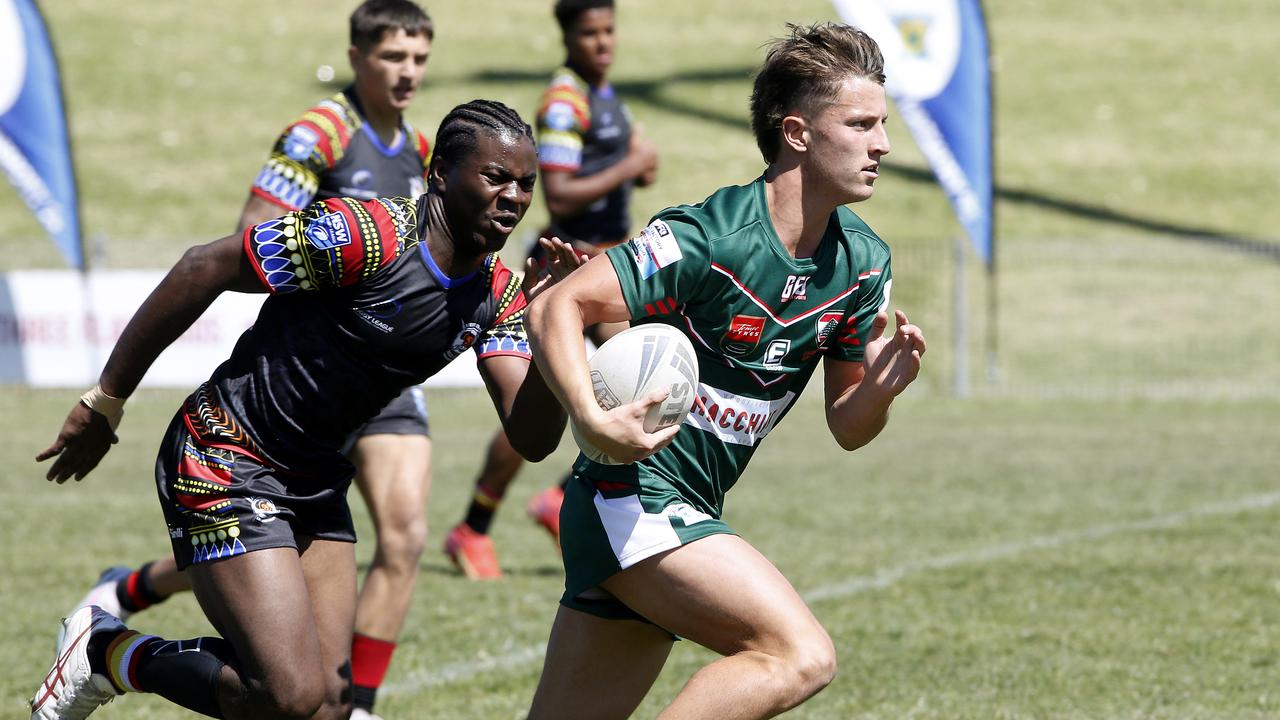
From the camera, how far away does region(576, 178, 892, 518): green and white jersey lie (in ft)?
12.3

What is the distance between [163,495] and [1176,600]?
15.3 ft

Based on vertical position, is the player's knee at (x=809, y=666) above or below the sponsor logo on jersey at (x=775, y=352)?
below

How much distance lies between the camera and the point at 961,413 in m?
15.3

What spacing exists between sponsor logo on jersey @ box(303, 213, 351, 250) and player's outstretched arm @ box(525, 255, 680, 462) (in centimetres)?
58

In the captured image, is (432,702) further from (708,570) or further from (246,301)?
(246,301)

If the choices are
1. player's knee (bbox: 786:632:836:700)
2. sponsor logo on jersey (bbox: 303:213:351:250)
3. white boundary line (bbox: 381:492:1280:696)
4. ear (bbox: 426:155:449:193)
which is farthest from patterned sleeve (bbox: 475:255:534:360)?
white boundary line (bbox: 381:492:1280:696)

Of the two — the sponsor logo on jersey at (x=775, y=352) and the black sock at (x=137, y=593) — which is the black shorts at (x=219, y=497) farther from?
the black sock at (x=137, y=593)

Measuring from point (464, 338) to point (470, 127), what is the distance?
1.81 ft

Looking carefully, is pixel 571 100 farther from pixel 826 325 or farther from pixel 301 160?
pixel 826 325

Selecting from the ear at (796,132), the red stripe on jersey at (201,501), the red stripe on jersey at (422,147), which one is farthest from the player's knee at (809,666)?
the red stripe on jersey at (422,147)

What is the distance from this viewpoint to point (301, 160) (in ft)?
18.9

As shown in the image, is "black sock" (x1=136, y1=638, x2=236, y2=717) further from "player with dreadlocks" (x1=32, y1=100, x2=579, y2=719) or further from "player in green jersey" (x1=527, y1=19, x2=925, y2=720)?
"player in green jersey" (x1=527, y1=19, x2=925, y2=720)

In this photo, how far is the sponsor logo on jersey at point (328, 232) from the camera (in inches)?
157

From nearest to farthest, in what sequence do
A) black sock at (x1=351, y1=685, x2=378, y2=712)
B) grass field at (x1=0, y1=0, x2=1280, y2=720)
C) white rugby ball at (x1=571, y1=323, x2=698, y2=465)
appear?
1. white rugby ball at (x1=571, y1=323, x2=698, y2=465)
2. black sock at (x1=351, y1=685, x2=378, y2=712)
3. grass field at (x1=0, y1=0, x2=1280, y2=720)
